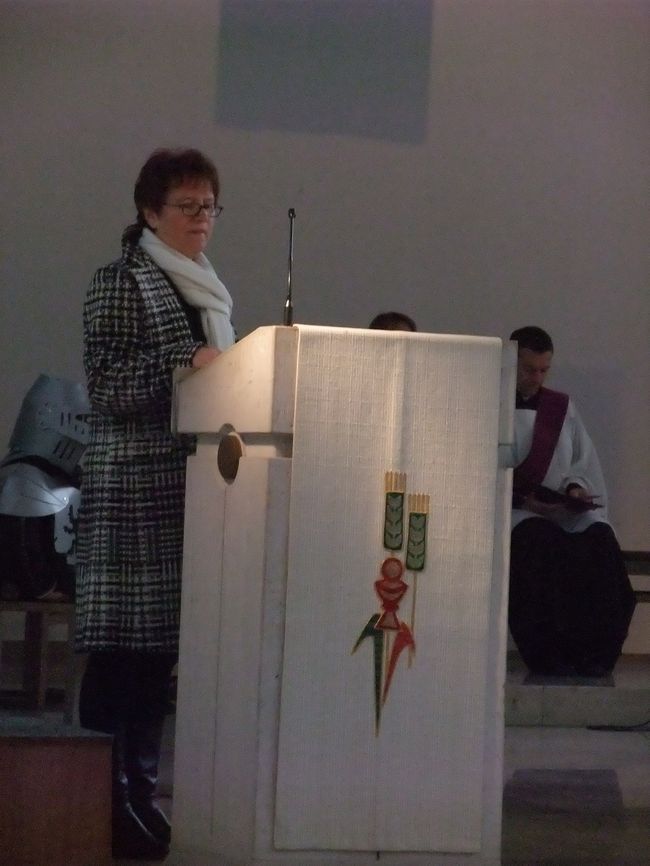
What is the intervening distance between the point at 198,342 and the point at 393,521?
87 centimetres

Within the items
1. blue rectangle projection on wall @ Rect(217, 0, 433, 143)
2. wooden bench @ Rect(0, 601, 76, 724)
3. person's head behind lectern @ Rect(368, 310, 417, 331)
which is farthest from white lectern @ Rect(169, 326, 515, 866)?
blue rectangle projection on wall @ Rect(217, 0, 433, 143)

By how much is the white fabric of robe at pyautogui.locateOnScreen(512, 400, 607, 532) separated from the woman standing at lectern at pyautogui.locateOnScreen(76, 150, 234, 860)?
3.05 m

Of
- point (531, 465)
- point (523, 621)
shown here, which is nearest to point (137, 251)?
point (523, 621)

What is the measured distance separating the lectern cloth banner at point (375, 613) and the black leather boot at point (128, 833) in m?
0.85

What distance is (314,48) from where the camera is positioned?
6.23 m

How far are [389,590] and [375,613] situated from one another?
3 cm

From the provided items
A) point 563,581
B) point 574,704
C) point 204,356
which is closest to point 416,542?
point 204,356

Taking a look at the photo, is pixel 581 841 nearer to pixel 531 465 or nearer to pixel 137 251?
pixel 137 251

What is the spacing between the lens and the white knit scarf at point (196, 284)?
2693 mm

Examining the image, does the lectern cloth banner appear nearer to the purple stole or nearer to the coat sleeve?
the coat sleeve

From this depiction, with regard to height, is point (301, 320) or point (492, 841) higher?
point (301, 320)

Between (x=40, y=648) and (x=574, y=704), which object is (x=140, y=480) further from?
(x=574, y=704)

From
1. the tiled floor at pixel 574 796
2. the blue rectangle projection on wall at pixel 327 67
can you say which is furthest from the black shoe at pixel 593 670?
the blue rectangle projection on wall at pixel 327 67

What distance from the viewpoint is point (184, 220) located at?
8.96 feet
